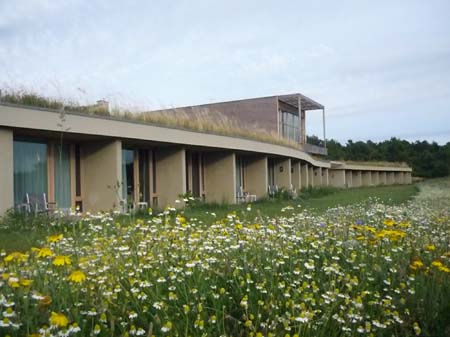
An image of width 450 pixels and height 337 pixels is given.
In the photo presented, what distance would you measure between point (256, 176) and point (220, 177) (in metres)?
→ 3.56

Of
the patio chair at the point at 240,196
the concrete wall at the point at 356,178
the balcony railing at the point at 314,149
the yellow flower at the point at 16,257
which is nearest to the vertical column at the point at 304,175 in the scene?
the balcony railing at the point at 314,149

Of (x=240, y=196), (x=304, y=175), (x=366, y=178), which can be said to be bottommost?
(x=240, y=196)

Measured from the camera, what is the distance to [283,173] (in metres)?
27.0

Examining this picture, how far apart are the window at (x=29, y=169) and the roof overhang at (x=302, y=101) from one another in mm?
22682

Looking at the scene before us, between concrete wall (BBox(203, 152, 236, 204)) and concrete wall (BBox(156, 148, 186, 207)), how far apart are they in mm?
3198

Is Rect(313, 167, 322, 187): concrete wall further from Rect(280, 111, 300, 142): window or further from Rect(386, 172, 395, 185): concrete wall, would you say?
Rect(386, 172, 395, 185): concrete wall

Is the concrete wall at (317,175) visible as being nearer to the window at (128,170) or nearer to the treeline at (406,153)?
the window at (128,170)

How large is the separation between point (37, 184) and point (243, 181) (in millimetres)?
12288

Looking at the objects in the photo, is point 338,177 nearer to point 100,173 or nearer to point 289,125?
point 289,125

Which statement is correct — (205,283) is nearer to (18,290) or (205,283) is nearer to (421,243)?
(18,290)

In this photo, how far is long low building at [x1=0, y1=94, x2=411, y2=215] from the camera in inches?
469

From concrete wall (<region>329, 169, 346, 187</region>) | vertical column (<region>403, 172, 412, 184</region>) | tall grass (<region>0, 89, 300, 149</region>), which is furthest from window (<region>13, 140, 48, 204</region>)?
vertical column (<region>403, 172, 412, 184</region>)

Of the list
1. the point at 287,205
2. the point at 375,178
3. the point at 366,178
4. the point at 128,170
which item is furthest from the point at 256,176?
the point at 375,178

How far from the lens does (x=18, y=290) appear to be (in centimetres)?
304
